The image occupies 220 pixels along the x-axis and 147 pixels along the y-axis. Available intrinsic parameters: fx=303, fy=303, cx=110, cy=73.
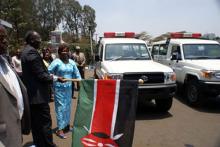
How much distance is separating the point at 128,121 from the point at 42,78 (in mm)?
1420

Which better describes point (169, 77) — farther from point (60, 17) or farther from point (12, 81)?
point (60, 17)

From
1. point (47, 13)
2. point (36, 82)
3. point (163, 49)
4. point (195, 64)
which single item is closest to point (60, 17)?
point (47, 13)

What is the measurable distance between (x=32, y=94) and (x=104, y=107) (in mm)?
1171

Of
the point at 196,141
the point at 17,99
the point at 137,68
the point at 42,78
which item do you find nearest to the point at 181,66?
the point at 137,68

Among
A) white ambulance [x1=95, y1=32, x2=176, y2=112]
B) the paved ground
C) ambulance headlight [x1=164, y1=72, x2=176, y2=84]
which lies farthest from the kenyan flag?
ambulance headlight [x1=164, y1=72, x2=176, y2=84]

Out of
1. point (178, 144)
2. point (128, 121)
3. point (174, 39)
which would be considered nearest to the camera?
point (128, 121)

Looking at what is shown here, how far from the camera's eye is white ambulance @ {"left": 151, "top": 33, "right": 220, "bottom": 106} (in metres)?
7.87

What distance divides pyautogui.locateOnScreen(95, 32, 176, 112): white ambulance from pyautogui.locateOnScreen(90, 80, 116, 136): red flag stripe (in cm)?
295

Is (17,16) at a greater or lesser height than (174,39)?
greater

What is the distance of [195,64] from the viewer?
847 cm

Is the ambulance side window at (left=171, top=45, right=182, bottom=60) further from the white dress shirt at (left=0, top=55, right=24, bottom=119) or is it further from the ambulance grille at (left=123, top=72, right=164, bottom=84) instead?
the white dress shirt at (left=0, top=55, right=24, bottom=119)

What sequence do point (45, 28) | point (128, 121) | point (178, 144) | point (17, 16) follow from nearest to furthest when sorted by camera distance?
point (128, 121)
point (178, 144)
point (17, 16)
point (45, 28)

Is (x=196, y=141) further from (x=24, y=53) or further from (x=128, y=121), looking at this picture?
(x=24, y=53)

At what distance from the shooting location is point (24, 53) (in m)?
4.28
